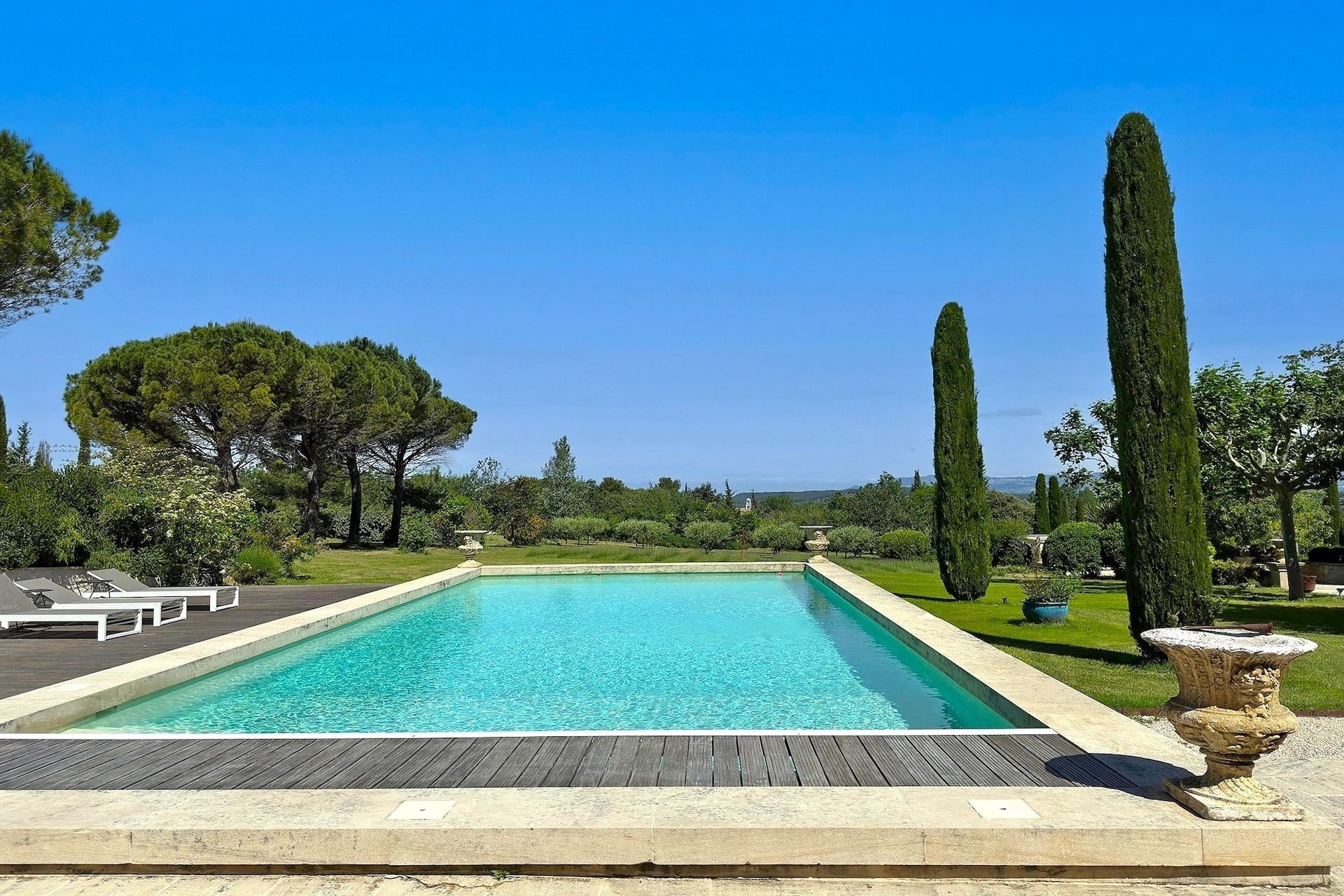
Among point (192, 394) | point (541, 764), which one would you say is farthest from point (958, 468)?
point (192, 394)

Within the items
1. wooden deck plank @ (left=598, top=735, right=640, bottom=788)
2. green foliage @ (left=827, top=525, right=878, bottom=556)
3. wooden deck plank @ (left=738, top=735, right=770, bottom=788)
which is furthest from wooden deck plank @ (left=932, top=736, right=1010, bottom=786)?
green foliage @ (left=827, top=525, right=878, bottom=556)

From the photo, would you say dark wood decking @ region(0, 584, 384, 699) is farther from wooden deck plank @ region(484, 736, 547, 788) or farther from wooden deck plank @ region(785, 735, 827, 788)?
wooden deck plank @ region(785, 735, 827, 788)

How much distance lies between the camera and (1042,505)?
105ft

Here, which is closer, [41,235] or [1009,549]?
[41,235]

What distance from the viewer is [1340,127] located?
12164mm

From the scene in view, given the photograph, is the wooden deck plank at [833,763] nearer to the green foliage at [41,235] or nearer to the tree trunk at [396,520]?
the green foliage at [41,235]

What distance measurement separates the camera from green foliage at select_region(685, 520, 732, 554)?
2638cm

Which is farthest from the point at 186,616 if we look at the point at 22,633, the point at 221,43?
the point at 221,43

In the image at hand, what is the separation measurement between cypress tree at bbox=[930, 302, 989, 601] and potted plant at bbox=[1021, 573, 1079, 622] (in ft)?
8.69

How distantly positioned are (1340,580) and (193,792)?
23801 mm

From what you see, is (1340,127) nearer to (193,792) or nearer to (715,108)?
(715,108)

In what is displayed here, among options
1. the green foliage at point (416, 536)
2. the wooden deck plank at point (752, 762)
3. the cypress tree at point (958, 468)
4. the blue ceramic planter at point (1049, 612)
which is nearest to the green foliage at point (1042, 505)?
the cypress tree at point (958, 468)

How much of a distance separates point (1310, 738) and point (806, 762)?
345 centimetres

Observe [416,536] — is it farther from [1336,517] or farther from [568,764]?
[1336,517]
